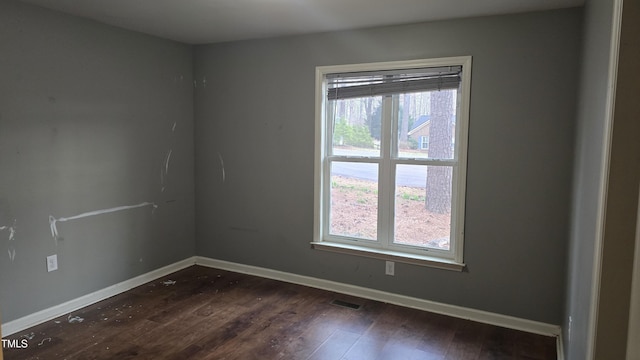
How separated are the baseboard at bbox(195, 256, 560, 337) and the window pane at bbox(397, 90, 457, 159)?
1.20 m

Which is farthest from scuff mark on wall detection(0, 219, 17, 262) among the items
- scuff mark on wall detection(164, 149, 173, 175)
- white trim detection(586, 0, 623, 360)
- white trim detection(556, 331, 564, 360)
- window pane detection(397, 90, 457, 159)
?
white trim detection(556, 331, 564, 360)

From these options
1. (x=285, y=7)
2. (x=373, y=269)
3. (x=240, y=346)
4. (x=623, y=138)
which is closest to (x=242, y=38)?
(x=285, y=7)

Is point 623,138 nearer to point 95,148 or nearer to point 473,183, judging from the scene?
point 473,183

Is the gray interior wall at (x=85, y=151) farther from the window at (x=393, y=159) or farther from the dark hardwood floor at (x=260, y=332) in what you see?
the window at (x=393, y=159)

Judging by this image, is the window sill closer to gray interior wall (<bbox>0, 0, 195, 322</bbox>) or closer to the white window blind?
the white window blind

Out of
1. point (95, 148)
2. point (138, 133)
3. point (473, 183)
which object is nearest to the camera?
point (473, 183)

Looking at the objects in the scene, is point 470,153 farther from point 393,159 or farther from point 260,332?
point 260,332

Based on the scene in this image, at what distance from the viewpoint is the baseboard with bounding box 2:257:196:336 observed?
2.98 metres

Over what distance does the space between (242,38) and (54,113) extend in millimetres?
1723

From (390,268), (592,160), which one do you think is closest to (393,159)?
(390,268)

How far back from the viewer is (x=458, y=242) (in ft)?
10.9

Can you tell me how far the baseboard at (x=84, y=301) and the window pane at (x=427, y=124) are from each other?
2.54 m

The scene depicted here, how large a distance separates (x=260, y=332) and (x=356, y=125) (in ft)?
6.18

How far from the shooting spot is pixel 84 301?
135 inches
